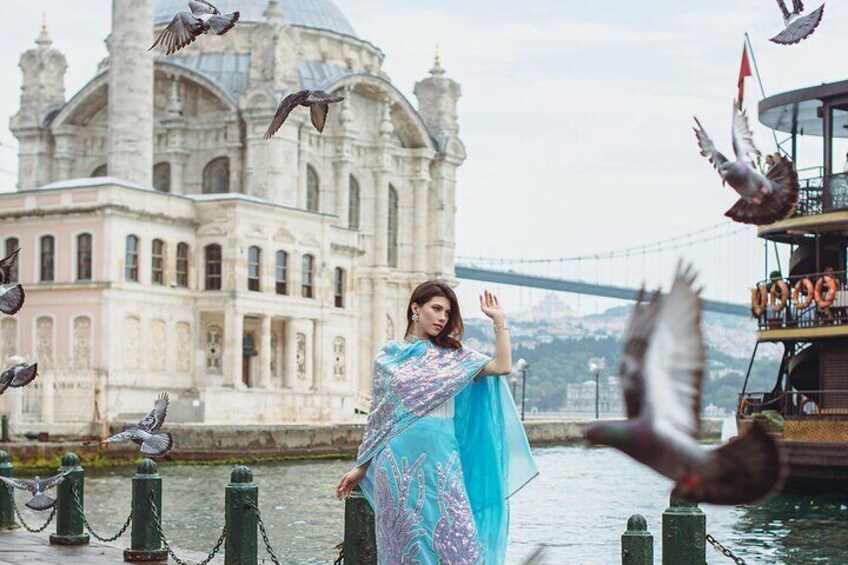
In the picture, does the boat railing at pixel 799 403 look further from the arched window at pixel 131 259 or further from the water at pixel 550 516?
the arched window at pixel 131 259

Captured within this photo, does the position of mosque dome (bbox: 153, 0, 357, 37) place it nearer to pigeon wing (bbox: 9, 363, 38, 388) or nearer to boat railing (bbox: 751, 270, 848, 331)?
boat railing (bbox: 751, 270, 848, 331)

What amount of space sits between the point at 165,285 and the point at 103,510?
22792 millimetres

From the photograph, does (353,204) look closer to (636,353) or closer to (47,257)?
(47,257)

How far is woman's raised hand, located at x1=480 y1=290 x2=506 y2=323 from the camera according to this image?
7.24m

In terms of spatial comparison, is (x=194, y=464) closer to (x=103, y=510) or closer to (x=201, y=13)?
(x=103, y=510)

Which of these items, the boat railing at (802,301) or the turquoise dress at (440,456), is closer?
the turquoise dress at (440,456)

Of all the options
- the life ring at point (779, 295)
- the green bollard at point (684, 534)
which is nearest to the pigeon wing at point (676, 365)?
the green bollard at point (684, 534)

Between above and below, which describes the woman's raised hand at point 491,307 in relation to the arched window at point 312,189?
below

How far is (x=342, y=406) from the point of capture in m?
49.8

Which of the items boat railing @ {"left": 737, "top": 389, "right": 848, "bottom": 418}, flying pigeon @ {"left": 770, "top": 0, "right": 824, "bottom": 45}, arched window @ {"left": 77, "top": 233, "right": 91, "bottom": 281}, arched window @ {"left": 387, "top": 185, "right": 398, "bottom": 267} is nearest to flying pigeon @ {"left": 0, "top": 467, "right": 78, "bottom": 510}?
flying pigeon @ {"left": 770, "top": 0, "right": 824, "bottom": 45}

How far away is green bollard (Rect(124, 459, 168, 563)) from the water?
4.36 meters

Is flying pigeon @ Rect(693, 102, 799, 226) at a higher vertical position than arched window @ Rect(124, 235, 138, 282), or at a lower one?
lower

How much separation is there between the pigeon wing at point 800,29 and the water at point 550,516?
8832 mm

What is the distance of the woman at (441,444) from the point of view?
727 centimetres
